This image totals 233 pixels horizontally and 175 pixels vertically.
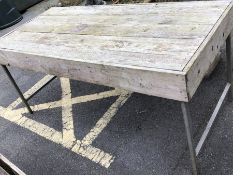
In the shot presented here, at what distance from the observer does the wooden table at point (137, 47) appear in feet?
6.44

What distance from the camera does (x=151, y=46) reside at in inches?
87.4

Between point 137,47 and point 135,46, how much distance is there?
3cm

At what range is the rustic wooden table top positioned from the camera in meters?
1.96

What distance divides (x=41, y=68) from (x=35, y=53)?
14 cm

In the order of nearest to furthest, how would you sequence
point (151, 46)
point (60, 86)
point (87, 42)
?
1. point (151, 46)
2. point (87, 42)
3. point (60, 86)

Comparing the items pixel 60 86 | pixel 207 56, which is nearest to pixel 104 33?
pixel 207 56

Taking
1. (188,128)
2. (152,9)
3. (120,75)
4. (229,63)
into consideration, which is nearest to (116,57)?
(120,75)

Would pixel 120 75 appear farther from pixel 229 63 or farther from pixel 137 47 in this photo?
pixel 229 63

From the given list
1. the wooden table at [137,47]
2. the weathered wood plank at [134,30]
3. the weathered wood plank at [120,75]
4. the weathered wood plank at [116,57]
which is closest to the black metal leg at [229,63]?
the wooden table at [137,47]

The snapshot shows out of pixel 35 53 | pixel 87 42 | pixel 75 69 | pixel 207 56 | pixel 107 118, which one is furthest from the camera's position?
pixel 107 118

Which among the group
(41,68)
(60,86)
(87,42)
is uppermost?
(87,42)

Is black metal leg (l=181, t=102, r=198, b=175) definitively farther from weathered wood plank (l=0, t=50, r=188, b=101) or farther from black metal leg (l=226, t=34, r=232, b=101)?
black metal leg (l=226, t=34, r=232, b=101)

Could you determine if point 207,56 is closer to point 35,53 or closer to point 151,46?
point 151,46

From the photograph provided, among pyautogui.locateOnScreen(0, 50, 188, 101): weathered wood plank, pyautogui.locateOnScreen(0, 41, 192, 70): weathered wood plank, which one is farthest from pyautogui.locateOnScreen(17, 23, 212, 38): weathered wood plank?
pyautogui.locateOnScreen(0, 50, 188, 101): weathered wood plank
